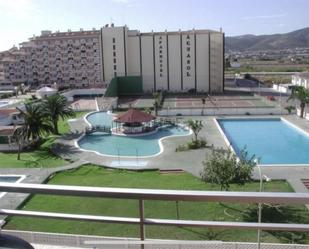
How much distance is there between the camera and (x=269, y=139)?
3241cm

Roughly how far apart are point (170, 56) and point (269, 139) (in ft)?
108

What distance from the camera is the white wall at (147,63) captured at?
62219 mm

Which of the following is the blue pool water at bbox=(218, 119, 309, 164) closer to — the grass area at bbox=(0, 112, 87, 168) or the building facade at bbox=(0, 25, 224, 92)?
the grass area at bbox=(0, 112, 87, 168)

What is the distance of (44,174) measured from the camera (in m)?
22.4

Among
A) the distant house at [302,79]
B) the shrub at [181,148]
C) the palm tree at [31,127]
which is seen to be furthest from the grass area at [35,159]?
the distant house at [302,79]

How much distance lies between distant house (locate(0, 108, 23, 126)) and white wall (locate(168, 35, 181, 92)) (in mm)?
28232

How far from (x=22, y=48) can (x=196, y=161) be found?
5455cm

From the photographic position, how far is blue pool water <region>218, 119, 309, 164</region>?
2731cm

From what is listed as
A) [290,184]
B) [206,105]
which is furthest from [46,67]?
[290,184]

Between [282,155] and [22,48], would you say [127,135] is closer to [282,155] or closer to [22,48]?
[282,155]

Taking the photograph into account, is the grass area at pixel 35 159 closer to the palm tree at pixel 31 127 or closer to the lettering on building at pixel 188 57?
the palm tree at pixel 31 127

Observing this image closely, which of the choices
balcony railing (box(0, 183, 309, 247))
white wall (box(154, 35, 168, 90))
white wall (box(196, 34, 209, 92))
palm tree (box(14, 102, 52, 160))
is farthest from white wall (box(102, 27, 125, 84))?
balcony railing (box(0, 183, 309, 247))

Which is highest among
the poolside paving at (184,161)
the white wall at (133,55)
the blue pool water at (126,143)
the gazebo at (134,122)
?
the white wall at (133,55)

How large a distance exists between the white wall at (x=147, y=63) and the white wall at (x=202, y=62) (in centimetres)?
685
